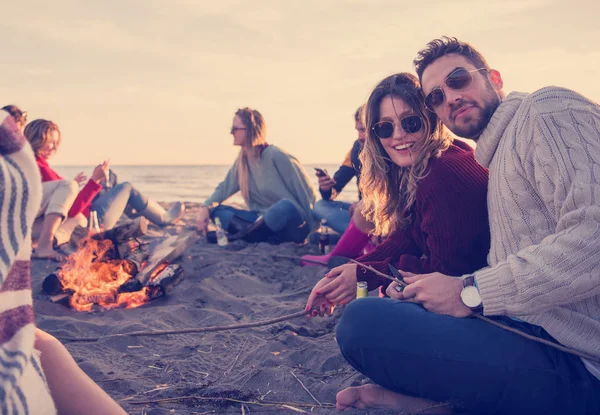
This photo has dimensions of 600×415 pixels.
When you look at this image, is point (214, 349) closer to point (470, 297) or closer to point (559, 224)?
point (470, 297)

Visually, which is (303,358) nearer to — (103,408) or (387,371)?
(387,371)

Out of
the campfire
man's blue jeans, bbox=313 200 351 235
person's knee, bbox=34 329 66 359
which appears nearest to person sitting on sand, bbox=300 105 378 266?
man's blue jeans, bbox=313 200 351 235

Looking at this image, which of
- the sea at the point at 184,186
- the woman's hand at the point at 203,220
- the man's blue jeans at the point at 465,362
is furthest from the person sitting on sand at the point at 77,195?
the man's blue jeans at the point at 465,362

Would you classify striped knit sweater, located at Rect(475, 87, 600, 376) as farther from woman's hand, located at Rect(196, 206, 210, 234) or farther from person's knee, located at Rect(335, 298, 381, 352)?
woman's hand, located at Rect(196, 206, 210, 234)

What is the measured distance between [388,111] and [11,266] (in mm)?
2280

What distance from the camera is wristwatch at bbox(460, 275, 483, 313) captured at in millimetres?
2041

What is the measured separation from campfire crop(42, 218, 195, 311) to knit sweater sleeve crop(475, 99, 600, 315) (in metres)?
3.23

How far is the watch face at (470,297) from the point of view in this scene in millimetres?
2041

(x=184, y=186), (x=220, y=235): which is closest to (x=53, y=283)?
(x=220, y=235)

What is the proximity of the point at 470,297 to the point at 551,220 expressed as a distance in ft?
1.42

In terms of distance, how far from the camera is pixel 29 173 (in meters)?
1.16

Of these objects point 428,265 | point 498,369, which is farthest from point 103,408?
point 428,265

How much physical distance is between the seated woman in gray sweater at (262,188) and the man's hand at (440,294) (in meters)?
4.71

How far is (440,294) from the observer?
2.11m
